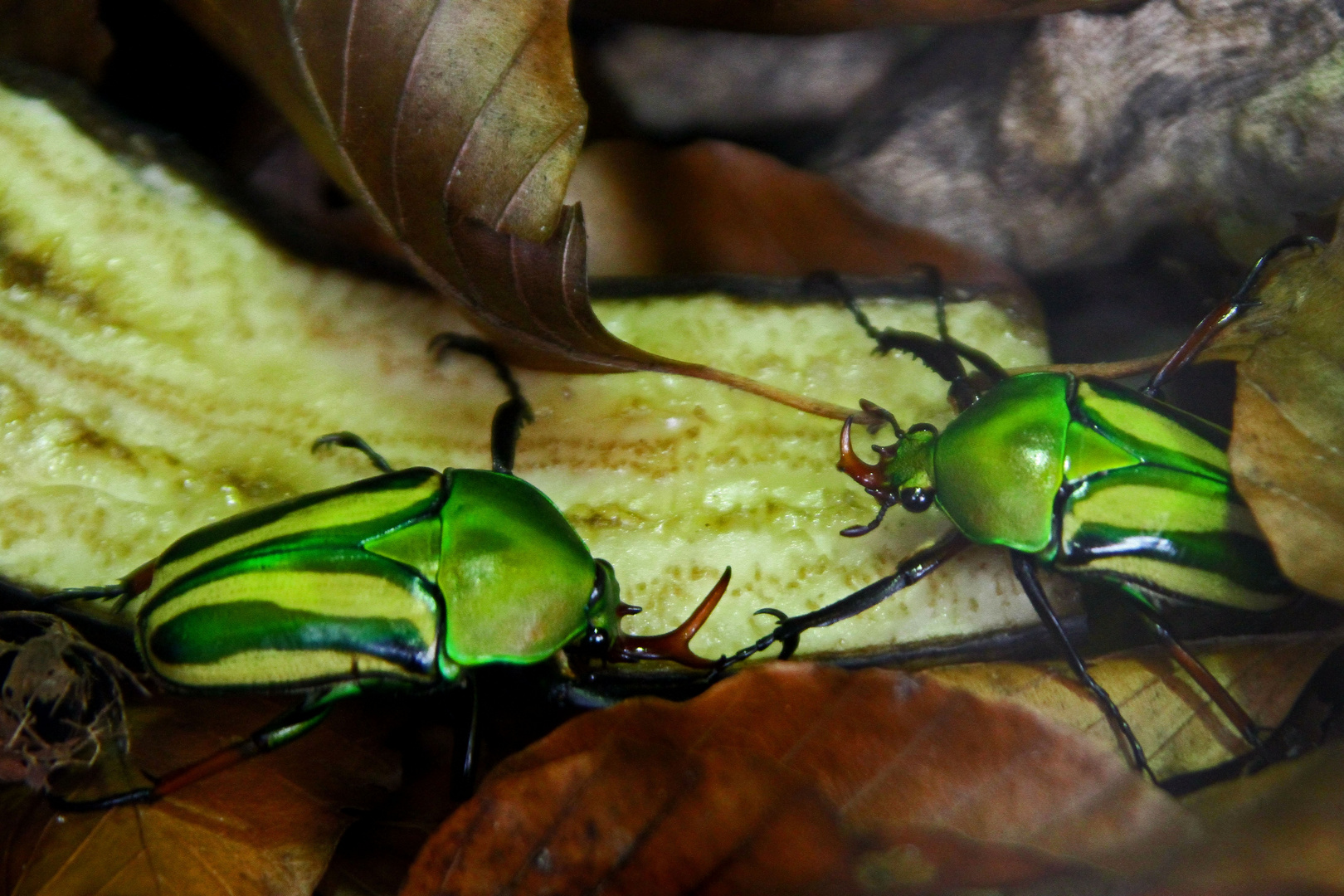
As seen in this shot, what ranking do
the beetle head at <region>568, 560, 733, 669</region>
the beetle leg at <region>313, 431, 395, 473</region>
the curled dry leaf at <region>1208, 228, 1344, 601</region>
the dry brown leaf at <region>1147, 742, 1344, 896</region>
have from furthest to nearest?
the beetle leg at <region>313, 431, 395, 473</region> → the beetle head at <region>568, 560, 733, 669</region> → the curled dry leaf at <region>1208, 228, 1344, 601</region> → the dry brown leaf at <region>1147, 742, 1344, 896</region>

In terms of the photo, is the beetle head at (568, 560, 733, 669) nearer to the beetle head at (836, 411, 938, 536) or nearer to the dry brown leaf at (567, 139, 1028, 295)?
the beetle head at (836, 411, 938, 536)

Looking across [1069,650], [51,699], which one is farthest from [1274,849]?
[51,699]

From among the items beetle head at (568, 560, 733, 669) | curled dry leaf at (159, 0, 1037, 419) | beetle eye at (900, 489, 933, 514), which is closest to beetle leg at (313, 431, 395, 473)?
curled dry leaf at (159, 0, 1037, 419)

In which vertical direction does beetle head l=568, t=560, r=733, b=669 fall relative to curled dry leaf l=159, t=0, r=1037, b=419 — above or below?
below

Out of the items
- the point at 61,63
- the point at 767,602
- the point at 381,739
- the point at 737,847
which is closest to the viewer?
the point at 737,847

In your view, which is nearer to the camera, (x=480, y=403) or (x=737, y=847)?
(x=737, y=847)

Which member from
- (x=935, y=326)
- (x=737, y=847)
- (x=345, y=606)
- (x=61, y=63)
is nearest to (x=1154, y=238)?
(x=935, y=326)

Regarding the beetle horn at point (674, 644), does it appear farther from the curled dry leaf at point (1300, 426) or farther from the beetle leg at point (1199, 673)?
the curled dry leaf at point (1300, 426)

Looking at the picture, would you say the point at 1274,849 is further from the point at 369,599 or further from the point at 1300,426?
the point at 369,599

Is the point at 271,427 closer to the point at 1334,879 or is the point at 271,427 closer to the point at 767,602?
the point at 767,602
